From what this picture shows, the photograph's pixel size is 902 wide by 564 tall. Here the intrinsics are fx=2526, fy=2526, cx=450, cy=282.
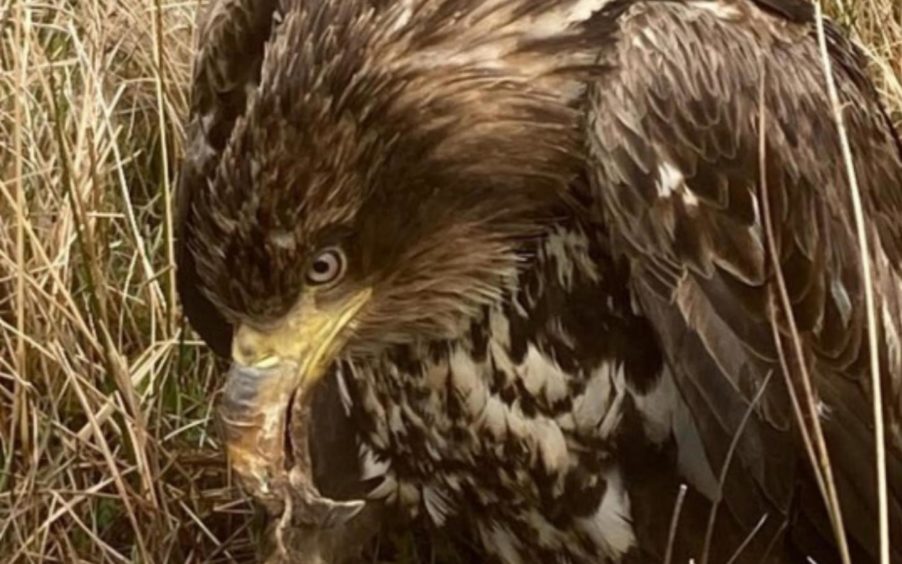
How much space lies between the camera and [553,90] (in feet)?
12.7

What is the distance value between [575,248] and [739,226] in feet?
0.86

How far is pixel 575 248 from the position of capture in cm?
393

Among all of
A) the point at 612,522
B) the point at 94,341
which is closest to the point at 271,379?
the point at 612,522

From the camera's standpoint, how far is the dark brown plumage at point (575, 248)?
3.75 m

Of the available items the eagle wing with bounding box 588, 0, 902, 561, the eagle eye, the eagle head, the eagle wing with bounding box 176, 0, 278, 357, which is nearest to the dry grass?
the eagle wing with bounding box 176, 0, 278, 357

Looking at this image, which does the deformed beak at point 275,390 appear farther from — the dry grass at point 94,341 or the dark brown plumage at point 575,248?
the dry grass at point 94,341

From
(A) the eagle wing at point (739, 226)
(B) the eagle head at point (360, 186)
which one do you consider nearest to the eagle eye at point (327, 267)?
(B) the eagle head at point (360, 186)

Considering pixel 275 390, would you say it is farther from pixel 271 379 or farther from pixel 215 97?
pixel 215 97

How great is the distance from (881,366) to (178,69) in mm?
2090

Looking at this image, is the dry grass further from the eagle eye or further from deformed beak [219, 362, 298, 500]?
the eagle eye

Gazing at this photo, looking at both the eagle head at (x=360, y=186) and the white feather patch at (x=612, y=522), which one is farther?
the white feather patch at (x=612, y=522)

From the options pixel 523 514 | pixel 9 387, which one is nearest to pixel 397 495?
pixel 523 514

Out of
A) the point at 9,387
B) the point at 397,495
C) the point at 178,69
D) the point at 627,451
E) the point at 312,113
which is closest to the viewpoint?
the point at 312,113

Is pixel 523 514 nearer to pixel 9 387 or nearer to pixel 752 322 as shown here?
pixel 752 322
